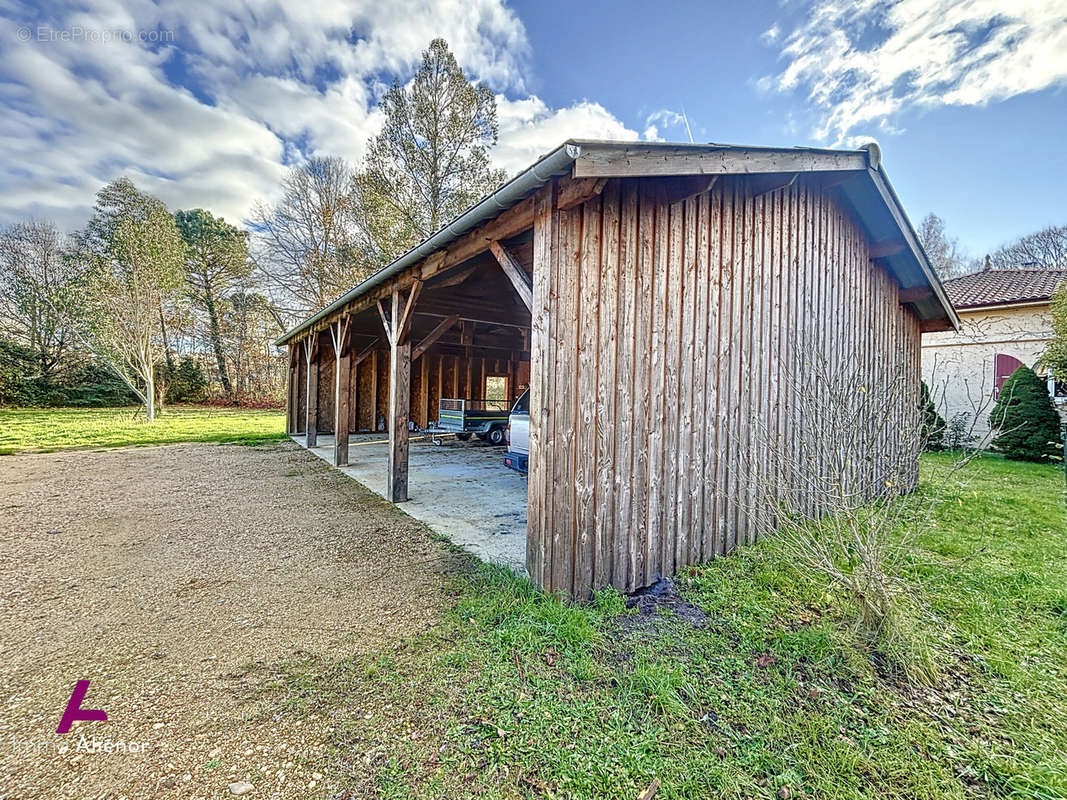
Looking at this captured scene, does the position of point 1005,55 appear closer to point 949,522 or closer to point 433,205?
point 949,522

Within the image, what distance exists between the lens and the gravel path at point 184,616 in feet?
5.49

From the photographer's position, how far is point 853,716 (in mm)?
1962

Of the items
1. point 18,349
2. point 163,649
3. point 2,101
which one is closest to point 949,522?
point 163,649

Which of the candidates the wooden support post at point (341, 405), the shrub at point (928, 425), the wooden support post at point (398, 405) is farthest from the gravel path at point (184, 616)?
the shrub at point (928, 425)

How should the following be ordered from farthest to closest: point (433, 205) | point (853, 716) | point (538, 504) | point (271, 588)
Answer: point (433, 205) → point (271, 588) → point (538, 504) → point (853, 716)

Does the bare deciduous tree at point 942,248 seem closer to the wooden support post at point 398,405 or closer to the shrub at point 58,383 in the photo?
the wooden support post at point 398,405

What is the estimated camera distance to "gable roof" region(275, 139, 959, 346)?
2504 mm

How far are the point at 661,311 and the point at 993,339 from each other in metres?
13.0

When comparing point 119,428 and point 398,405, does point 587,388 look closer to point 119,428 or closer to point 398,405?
point 398,405

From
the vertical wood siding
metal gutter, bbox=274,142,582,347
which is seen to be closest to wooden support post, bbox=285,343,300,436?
metal gutter, bbox=274,142,582,347

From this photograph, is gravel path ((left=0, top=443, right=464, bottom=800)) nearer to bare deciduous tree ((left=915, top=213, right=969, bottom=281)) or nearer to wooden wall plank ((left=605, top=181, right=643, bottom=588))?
wooden wall plank ((left=605, top=181, right=643, bottom=588))

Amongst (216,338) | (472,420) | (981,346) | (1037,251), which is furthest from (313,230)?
(1037,251)

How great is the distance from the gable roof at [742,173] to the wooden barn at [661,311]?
16mm

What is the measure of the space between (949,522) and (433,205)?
49.2ft
